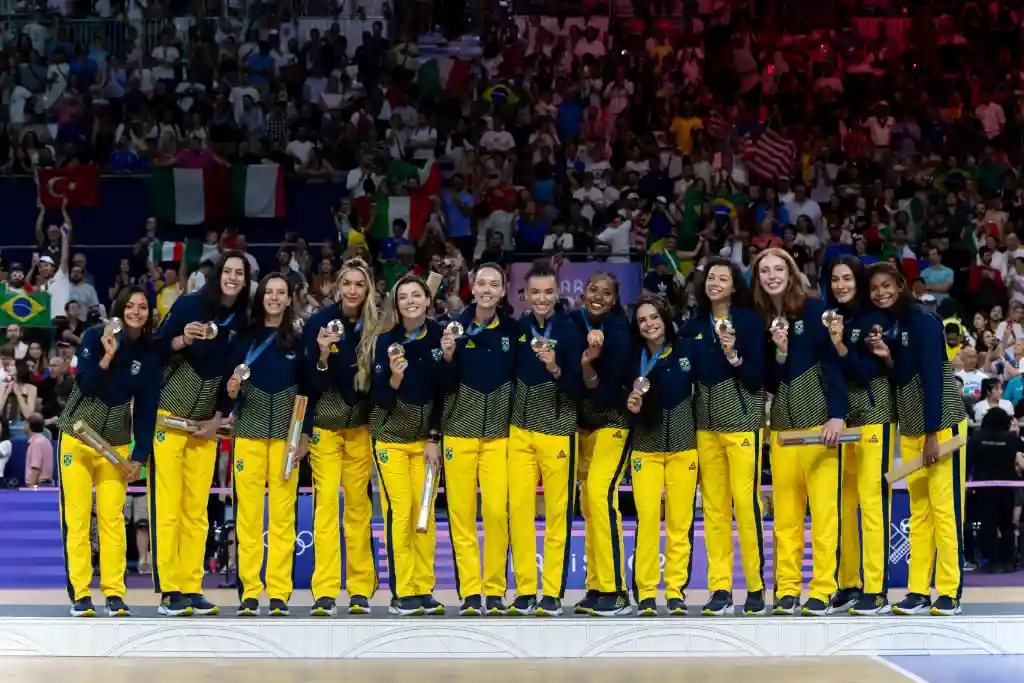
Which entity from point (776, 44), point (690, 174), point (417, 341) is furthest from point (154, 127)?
point (417, 341)

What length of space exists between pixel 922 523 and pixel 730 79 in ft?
45.0

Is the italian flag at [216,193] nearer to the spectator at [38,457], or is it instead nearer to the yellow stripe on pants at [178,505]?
the spectator at [38,457]

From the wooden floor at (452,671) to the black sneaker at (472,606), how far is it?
15.6 inches

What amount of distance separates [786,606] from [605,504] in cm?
126

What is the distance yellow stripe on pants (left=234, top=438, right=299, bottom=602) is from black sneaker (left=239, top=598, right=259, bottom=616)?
27mm

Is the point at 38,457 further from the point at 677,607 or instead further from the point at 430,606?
the point at 677,607

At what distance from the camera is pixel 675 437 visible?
991cm

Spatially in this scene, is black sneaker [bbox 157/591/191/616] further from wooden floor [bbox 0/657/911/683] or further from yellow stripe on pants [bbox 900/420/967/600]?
yellow stripe on pants [bbox 900/420/967/600]

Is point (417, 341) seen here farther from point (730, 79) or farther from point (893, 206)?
point (730, 79)

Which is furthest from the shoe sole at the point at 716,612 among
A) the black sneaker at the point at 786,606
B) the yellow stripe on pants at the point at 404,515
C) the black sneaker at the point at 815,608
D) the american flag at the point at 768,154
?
the american flag at the point at 768,154

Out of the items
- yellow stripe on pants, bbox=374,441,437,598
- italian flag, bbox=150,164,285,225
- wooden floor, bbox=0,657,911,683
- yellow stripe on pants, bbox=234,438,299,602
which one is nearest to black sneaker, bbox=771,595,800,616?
wooden floor, bbox=0,657,911,683

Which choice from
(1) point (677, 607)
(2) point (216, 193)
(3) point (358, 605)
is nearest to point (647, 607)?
(1) point (677, 607)

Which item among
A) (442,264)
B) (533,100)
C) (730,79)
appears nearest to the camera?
(442,264)

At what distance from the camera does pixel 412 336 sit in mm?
9961
